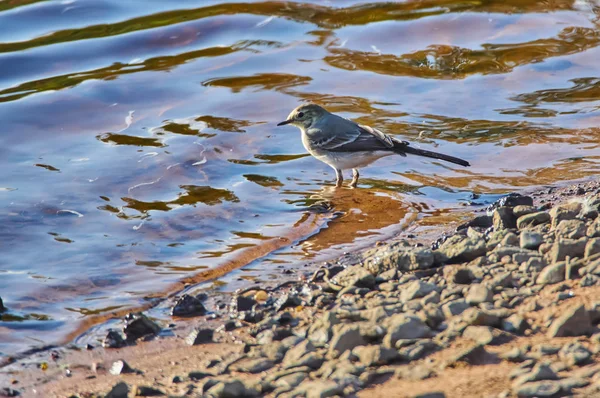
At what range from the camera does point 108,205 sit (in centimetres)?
923

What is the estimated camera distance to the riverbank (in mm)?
4461

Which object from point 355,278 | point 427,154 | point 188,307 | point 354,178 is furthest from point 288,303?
point 354,178

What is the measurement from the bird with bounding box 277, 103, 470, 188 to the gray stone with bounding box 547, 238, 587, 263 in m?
4.12

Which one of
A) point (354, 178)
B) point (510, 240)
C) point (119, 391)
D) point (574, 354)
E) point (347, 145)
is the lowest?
point (354, 178)

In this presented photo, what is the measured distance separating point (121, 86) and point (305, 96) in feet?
9.00

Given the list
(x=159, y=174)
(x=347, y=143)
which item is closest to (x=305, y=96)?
(x=347, y=143)

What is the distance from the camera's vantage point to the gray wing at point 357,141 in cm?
1005

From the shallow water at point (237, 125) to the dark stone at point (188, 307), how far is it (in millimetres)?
644

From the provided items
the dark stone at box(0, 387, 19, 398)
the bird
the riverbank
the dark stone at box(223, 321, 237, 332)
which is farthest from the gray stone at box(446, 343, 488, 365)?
the bird

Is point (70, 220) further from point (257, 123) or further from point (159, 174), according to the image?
point (257, 123)

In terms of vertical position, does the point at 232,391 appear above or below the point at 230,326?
above

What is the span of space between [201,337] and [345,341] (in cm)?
119

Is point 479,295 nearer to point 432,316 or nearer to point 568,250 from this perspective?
point 432,316

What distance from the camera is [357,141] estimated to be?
1041cm
